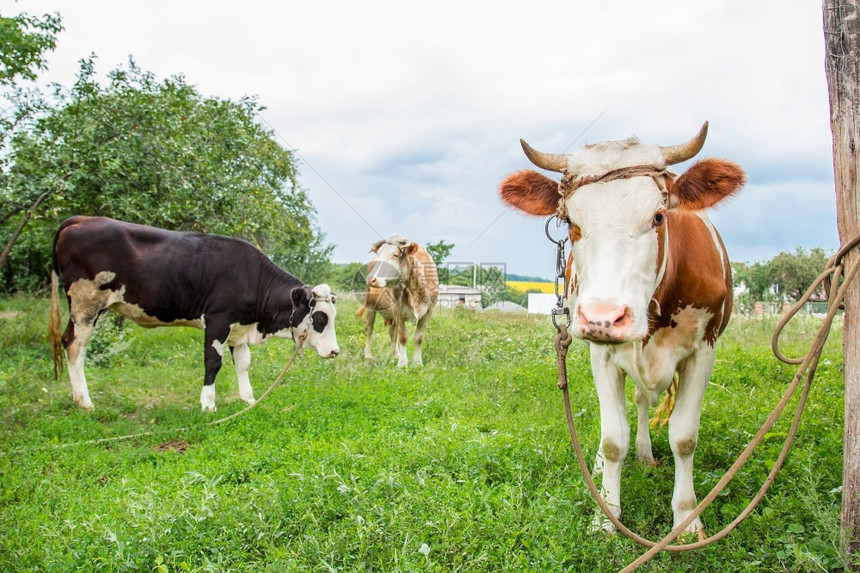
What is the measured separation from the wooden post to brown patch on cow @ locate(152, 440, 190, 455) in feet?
17.9

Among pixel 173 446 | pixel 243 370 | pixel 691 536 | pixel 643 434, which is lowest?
pixel 173 446

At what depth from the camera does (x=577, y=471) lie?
4637mm

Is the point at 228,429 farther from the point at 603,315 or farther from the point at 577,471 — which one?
the point at 603,315

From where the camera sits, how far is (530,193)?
397 cm

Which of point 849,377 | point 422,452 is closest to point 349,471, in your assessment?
point 422,452

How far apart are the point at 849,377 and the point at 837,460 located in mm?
1439

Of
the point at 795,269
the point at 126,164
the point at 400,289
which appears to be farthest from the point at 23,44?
the point at 795,269

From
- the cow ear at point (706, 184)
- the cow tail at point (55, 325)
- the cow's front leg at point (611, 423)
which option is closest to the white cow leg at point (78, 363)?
the cow tail at point (55, 325)

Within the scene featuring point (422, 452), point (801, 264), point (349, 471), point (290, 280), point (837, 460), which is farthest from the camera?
point (801, 264)

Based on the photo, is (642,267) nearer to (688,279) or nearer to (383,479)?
(688,279)

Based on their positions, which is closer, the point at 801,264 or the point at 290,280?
the point at 290,280

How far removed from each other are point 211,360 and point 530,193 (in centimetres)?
548

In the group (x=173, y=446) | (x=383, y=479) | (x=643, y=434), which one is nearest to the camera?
(x=383, y=479)

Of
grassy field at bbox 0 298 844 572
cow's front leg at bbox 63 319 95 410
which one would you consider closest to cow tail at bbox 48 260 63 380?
cow's front leg at bbox 63 319 95 410
